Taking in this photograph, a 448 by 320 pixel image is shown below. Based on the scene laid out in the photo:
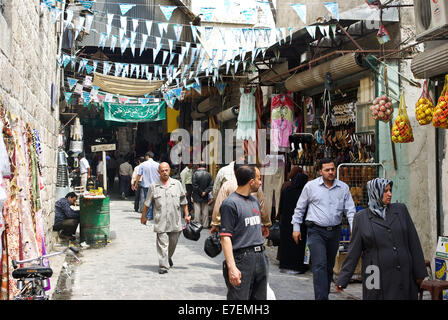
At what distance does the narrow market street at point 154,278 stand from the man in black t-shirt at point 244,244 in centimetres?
247

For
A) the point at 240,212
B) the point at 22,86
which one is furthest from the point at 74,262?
the point at 240,212

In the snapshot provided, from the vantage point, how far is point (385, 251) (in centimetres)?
471

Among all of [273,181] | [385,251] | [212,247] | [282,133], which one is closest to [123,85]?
[273,181]

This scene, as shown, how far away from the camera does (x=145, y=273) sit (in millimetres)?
8992

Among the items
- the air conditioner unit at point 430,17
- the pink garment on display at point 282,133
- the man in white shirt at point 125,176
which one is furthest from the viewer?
the man in white shirt at point 125,176

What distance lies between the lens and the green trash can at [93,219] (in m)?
11.5

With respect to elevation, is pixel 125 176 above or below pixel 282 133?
below

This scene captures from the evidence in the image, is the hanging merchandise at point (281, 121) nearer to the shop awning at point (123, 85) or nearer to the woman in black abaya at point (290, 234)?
the woman in black abaya at point (290, 234)

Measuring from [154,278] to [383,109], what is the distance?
179 inches

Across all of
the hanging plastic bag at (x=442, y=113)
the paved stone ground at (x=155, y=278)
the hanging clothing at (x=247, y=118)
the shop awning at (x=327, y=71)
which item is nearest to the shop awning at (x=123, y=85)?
the hanging clothing at (x=247, y=118)

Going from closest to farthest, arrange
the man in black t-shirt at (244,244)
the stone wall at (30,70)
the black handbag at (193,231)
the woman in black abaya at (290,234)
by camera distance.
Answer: the man in black t-shirt at (244,244) < the stone wall at (30,70) < the black handbag at (193,231) < the woman in black abaya at (290,234)

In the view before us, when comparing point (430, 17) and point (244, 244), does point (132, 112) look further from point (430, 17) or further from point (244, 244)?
point (244, 244)

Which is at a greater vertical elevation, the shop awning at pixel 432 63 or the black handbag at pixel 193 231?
the shop awning at pixel 432 63
